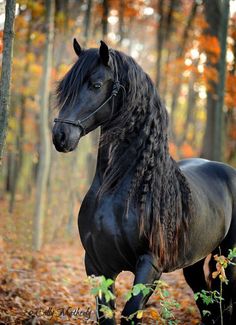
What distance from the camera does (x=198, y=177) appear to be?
14.9ft

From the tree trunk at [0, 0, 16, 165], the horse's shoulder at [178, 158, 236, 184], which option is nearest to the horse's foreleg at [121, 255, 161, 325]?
the horse's shoulder at [178, 158, 236, 184]

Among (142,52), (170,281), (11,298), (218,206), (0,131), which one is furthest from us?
(142,52)

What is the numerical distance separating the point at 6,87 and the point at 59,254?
21.5ft

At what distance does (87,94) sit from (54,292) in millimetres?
3887

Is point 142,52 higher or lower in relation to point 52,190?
higher

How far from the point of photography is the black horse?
341 centimetres

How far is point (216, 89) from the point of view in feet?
37.4

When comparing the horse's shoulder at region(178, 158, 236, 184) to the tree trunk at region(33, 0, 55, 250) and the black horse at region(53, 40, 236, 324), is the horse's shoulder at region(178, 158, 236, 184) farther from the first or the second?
the tree trunk at region(33, 0, 55, 250)

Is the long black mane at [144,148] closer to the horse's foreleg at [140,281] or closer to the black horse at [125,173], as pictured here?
the black horse at [125,173]

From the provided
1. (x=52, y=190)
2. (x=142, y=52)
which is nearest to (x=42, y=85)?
(x=52, y=190)

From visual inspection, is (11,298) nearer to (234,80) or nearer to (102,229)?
(102,229)

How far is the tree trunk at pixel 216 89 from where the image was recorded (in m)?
9.57

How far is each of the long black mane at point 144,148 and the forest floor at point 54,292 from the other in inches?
29.5

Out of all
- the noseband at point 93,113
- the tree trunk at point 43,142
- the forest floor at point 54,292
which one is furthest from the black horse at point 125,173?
the tree trunk at point 43,142
